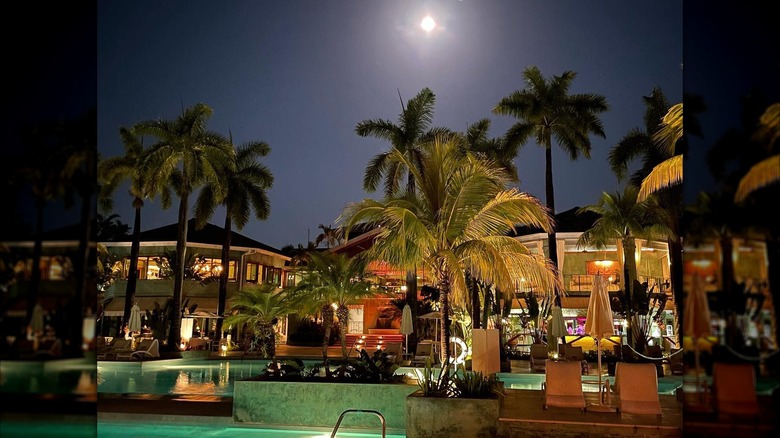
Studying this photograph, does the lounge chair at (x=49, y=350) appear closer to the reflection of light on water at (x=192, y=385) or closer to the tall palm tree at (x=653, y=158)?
the reflection of light on water at (x=192, y=385)

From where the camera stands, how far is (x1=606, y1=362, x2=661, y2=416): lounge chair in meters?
10.0

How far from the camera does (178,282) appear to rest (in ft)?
101

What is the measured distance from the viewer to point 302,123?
84.0 meters

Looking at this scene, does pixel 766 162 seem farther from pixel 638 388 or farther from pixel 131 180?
pixel 131 180

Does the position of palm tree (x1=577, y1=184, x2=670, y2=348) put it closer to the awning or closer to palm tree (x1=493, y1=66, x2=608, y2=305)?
palm tree (x1=493, y1=66, x2=608, y2=305)

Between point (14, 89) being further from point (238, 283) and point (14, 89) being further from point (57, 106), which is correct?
point (238, 283)

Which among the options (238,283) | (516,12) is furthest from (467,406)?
(238,283)

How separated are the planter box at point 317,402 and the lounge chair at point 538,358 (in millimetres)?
11068

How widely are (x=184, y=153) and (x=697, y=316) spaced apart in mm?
32080

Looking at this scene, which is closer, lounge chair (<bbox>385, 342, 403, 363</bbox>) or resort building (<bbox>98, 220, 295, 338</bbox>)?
Result: lounge chair (<bbox>385, 342, 403, 363</bbox>)

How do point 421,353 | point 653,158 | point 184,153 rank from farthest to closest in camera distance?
point 184,153
point 653,158
point 421,353

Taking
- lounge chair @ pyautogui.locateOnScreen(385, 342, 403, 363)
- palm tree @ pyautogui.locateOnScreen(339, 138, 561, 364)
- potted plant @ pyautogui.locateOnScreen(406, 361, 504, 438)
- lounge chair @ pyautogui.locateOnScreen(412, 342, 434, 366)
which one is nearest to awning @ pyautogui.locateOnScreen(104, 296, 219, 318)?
lounge chair @ pyautogui.locateOnScreen(385, 342, 403, 363)

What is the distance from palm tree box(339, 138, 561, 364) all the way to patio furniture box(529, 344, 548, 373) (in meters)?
8.34

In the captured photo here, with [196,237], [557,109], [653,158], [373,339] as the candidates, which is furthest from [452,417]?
[196,237]
